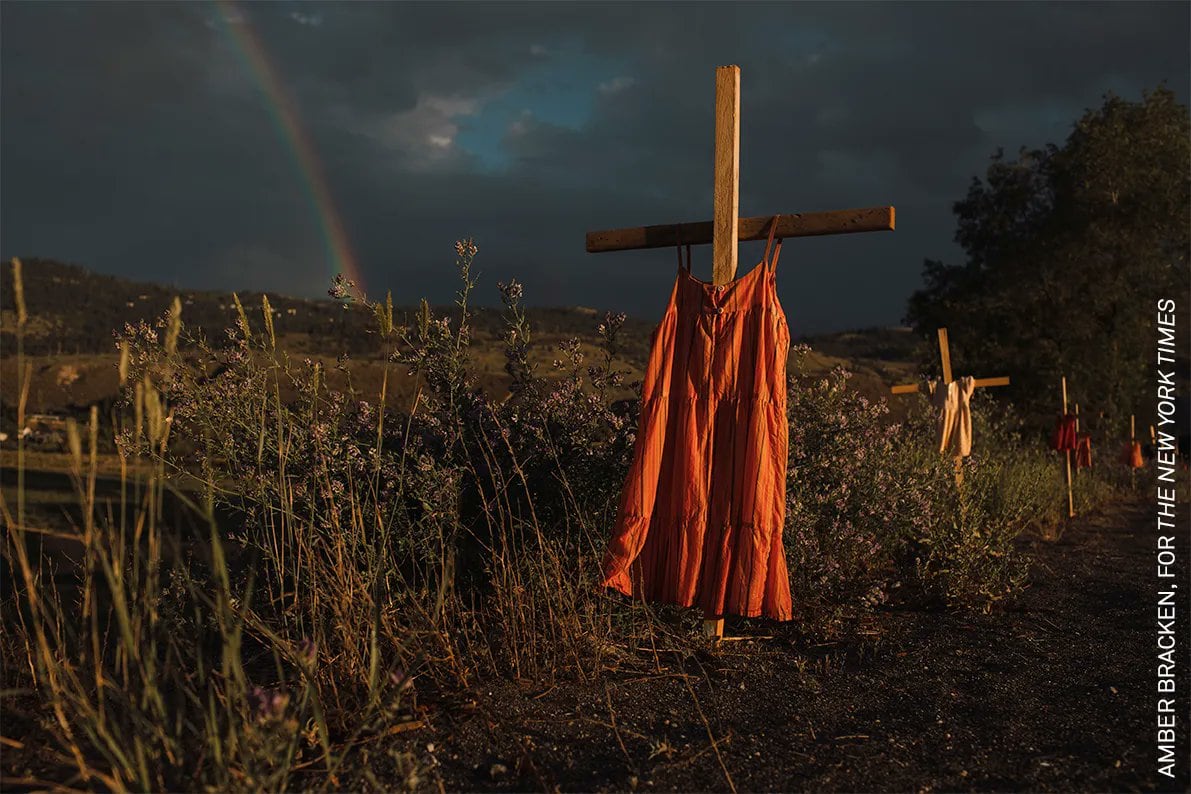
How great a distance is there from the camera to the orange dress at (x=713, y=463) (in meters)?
4.25

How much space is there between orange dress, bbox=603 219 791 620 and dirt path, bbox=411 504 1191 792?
1.43 ft

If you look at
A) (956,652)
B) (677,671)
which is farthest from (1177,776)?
(677,671)

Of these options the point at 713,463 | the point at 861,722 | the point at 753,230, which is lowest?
the point at 861,722

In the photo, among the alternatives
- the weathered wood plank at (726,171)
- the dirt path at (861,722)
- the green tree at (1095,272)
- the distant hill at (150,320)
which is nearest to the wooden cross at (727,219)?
the weathered wood plank at (726,171)

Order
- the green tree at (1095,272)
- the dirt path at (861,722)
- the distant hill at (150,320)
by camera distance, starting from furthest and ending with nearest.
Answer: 1. the distant hill at (150,320)
2. the green tree at (1095,272)
3. the dirt path at (861,722)

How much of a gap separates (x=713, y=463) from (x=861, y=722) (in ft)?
4.29

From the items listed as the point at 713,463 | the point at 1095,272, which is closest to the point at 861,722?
the point at 713,463

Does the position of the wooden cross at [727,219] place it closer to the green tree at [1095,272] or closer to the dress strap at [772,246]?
the dress strap at [772,246]

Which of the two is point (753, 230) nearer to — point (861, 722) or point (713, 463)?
point (713, 463)

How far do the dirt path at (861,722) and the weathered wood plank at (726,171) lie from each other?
2.00 m

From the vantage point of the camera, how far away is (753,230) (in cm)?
463

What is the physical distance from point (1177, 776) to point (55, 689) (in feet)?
12.0

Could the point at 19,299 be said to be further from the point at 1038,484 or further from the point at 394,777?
the point at 1038,484

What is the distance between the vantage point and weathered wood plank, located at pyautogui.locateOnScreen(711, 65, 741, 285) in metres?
4.61
